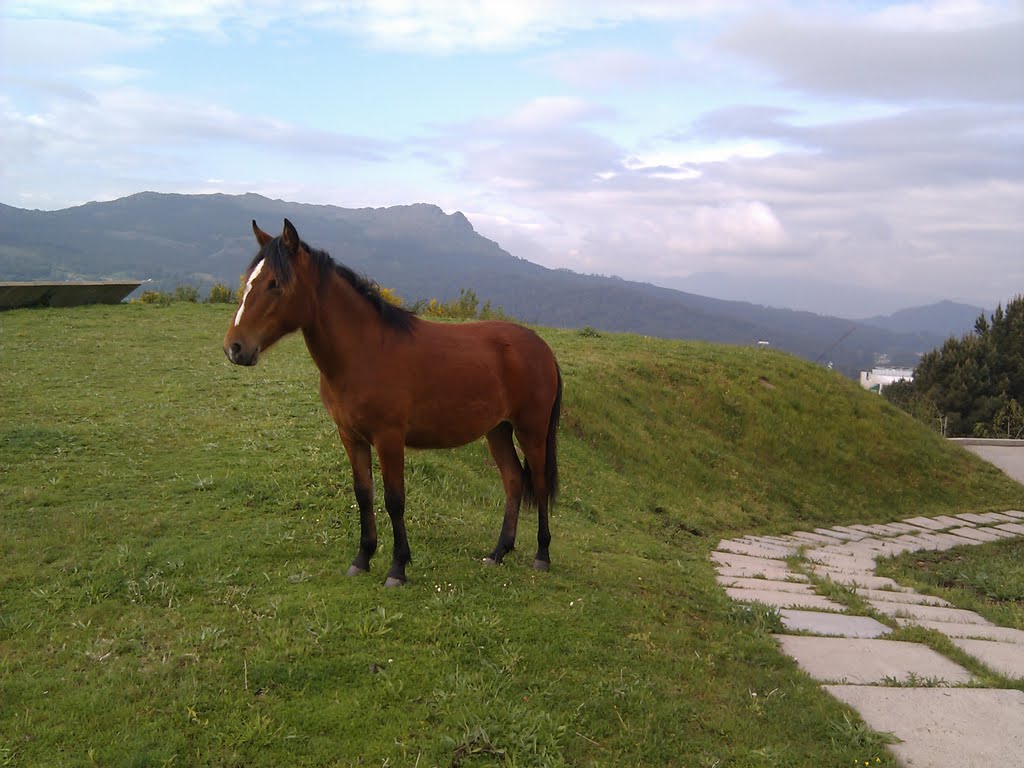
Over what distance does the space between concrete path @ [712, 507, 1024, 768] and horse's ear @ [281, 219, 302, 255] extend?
474 cm

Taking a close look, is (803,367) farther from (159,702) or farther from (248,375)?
(159,702)

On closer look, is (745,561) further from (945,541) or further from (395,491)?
(395,491)

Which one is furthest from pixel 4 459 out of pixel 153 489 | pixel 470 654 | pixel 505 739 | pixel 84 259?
pixel 84 259

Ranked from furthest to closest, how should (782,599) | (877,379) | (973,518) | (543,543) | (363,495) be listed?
(877,379)
(973,518)
(782,599)
(543,543)
(363,495)

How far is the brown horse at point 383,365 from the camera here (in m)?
4.69

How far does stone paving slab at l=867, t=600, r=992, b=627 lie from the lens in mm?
6845

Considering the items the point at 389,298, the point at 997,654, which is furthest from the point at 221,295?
the point at 997,654

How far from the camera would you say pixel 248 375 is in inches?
524

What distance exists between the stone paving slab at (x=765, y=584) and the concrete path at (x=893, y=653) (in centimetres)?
1

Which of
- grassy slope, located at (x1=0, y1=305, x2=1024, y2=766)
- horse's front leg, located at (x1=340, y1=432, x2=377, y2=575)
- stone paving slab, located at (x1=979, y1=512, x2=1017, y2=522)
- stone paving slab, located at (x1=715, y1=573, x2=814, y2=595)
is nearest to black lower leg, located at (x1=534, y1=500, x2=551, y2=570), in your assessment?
grassy slope, located at (x1=0, y1=305, x2=1024, y2=766)

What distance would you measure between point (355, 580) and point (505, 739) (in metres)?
2.03

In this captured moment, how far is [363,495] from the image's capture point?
5461 mm

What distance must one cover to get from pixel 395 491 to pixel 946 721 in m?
3.89

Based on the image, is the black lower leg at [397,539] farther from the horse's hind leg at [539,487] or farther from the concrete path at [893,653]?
the concrete path at [893,653]
